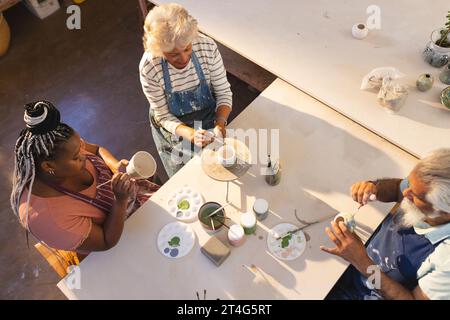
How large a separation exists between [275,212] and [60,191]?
1039mm

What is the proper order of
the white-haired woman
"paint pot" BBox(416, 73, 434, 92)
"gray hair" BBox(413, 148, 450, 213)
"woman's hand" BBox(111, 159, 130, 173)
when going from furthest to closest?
"paint pot" BBox(416, 73, 434, 92)
"woman's hand" BBox(111, 159, 130, 173)
the white-haired woman
"gray hair" BBox(413, 148, 450, 213)

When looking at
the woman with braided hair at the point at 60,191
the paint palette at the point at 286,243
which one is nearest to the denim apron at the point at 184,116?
the woman with braided hair at the point at 60,191

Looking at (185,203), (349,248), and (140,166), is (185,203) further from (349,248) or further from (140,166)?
(349,248)

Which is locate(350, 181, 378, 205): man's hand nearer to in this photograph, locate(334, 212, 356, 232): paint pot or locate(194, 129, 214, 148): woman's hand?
locate(334, 212, 356, 232): paint pot

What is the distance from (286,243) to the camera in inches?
77.0

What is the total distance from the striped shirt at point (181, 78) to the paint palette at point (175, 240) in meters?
0.64

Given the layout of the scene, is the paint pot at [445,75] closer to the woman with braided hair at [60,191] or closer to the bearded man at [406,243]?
the bearded man at [406,243]

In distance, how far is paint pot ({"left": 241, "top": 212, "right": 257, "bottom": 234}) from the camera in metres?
1.94

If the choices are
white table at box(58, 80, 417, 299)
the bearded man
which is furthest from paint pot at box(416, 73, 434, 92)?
the bearded man

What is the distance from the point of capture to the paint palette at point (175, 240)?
197 cm

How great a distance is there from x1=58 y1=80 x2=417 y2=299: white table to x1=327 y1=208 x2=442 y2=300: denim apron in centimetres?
8
